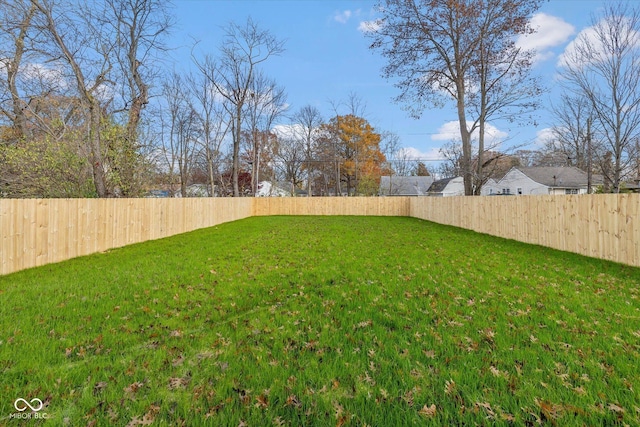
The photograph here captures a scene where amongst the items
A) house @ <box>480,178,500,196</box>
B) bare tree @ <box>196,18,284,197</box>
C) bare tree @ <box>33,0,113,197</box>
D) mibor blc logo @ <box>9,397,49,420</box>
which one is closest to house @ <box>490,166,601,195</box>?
house @ <box>480,178,500,196</box>

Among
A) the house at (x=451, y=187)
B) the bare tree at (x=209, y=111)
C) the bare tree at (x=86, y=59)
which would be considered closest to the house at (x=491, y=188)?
the house at (x=451, y=187)

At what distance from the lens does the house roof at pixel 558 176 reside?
26.1m

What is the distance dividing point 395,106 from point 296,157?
16.0 meters

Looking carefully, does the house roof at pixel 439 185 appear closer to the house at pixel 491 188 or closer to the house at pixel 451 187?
the house at pixel 451 187

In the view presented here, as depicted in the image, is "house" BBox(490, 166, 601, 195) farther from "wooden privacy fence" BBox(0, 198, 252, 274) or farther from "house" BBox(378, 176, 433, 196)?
"wooden privacy fence" BBox(0, 198, 252, 274)

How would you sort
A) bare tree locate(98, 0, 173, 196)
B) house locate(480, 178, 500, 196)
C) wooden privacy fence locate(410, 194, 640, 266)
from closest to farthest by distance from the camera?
wooden privacy fence locate(410, 194, 640, 266) < bare tree locate(98, 0, 173, 196) < house locate(480, 178, 500, 196)

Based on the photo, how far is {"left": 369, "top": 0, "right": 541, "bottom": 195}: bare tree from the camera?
11328 millimetres

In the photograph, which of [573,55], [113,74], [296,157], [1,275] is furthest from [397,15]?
[296,157]

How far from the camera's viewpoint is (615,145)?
1044 centimetres

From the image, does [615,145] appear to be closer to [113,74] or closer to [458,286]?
[458,286]

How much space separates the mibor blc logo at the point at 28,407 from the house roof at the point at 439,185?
35.3 metres

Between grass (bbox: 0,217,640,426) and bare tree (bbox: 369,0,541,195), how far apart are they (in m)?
9.77

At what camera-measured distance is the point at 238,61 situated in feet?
61.9

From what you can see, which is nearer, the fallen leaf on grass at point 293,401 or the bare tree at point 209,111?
the fallen leaf on grass at point 293,401
